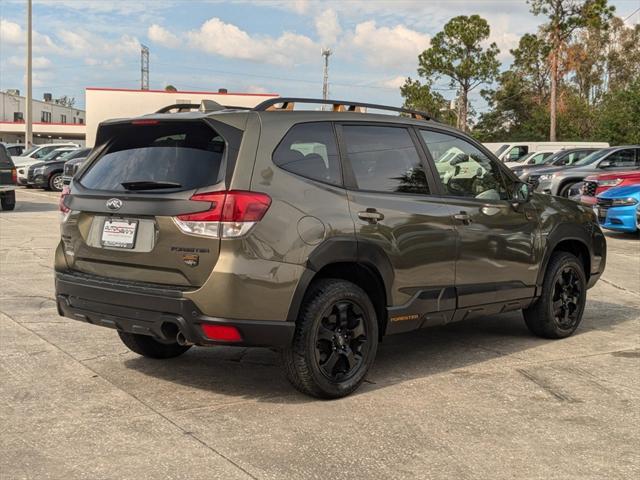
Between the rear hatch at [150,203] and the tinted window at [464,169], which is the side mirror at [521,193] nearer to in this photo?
the tinted window at [464,169]

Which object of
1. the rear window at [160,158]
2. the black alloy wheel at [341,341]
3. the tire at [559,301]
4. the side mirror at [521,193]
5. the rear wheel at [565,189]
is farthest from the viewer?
the rear wheel at [565,189]

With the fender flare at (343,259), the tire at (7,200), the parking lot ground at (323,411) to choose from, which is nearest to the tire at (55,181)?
the tire at (7,200)

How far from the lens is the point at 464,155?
18.6 ft

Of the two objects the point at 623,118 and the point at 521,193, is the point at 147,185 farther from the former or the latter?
the point at 623,118

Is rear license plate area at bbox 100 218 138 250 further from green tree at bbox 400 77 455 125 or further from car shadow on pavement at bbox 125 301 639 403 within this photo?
green tree at bbox 400 77 455 125

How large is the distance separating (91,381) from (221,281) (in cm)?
146

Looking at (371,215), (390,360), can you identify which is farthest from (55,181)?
(371,215)

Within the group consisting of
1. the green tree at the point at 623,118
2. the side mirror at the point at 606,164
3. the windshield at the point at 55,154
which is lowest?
the windshield at the point at 55,154

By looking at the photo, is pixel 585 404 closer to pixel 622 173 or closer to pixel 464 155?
pixel 464 155

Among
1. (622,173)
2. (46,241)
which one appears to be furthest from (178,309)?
(622,173)

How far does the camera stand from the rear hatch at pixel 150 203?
4121 mm

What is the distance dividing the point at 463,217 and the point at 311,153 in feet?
4.51

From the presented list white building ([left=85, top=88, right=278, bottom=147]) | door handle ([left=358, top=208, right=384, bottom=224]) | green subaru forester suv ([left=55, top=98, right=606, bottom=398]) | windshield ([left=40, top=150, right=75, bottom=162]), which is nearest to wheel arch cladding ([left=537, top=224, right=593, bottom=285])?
green subaru forester suv ([left=55, top=98, right=606, bottom=398])

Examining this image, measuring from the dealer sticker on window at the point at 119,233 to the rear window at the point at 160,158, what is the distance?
0.22 m
